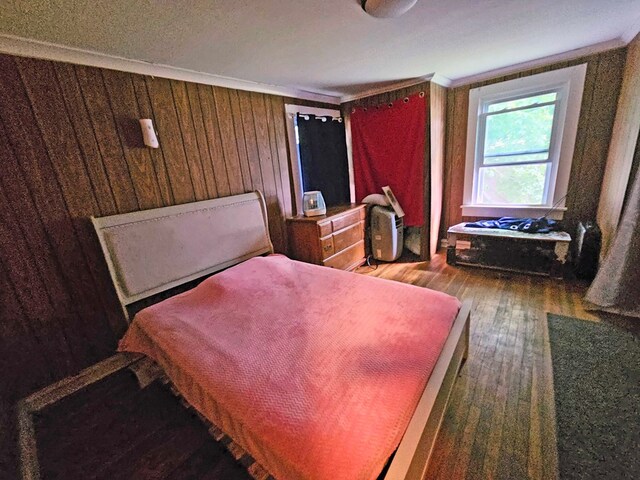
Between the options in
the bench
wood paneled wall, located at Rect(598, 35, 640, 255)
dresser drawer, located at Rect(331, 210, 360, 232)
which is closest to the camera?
wood paneled wall, located at Rect(598, 35, 640, 255)

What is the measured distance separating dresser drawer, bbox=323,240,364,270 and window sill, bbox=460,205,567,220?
1.44m

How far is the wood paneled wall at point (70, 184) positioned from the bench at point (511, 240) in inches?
112

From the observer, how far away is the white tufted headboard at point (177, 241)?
1.78 m

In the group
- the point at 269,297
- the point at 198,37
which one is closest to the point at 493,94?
the point at 198,37

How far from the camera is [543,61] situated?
2615 millimetres

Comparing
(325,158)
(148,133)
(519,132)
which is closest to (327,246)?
(325,158)

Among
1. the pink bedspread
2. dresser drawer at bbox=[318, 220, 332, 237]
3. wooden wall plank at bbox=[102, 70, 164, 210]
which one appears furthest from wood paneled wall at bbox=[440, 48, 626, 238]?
wooden wall plank at bbox=[102, 70, 164, 210]

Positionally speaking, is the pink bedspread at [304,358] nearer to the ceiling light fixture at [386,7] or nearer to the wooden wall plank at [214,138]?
the wooden wall plank at [214,138]

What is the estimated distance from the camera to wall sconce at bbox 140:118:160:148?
1.86 m

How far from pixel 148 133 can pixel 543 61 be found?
3.62 m

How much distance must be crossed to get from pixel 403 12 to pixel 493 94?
2208mm

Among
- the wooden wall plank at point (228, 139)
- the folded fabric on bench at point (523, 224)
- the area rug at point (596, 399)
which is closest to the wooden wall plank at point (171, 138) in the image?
the wooden wall plank at point (228, 139)

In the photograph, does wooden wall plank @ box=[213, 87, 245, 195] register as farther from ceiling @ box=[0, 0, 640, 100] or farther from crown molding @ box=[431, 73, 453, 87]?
crown molding @ box=[431, 73, 453, 87]

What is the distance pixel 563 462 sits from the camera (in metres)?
1.14
